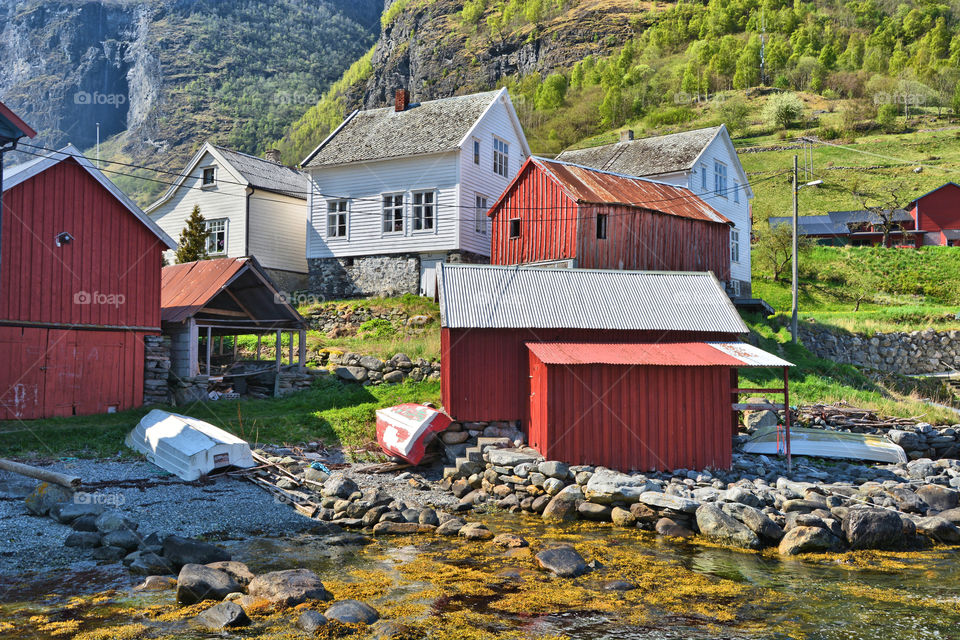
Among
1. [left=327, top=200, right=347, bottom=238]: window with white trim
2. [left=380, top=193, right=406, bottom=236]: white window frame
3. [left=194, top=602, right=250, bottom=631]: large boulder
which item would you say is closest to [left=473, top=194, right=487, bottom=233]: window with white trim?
[left=380, top=193, right=406, bottom=236]: white window frame

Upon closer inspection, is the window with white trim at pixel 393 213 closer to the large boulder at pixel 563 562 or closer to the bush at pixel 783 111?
the large boulder at pixel 563 562

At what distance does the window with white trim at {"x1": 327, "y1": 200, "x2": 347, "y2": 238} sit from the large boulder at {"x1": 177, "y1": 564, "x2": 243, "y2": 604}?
2421 cm

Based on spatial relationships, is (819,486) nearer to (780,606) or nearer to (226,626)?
(780,606)

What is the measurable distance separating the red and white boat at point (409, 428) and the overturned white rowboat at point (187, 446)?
372 cm

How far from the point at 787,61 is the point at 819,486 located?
362 feet

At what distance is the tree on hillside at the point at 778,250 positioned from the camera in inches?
1647

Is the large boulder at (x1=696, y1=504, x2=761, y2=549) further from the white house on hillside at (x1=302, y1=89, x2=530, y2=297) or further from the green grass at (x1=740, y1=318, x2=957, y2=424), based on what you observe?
the white house on hillside at (x1=302, y1=89, x2=530, y2=297)

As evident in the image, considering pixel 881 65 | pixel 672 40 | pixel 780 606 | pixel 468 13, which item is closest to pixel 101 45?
pixel 468 13

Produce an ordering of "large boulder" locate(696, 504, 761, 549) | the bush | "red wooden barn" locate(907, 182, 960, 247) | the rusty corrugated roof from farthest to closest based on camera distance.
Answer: the bush
"red wooden barn" locate(907, 182, 960, 247)
the rusty corrugated roof
"large boulder" locate(696, 504, 761, 549)

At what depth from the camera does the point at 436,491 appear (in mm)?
16922

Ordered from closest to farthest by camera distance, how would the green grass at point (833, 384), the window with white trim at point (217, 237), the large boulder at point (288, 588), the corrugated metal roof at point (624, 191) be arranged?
the large boulder at point (288, 588)
the green grass at point (833, 384)
the corrugated metal roof at point (624, 191)
the window with white trim at point (217, 237)

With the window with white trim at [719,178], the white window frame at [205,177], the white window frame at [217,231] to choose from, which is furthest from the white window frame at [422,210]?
the window with white trim at [719,178]

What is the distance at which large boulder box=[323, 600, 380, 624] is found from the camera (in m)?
8.84

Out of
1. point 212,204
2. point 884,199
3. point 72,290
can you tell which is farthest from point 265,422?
point 884,199
